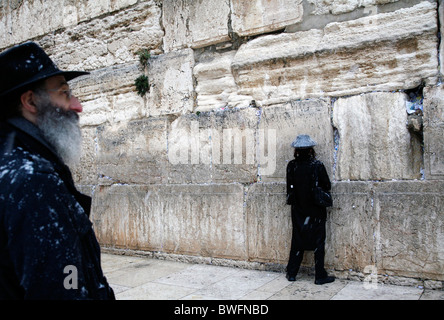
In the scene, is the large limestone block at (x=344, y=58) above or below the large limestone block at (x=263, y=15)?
below

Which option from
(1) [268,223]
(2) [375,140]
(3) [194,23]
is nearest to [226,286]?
(1) [268,223]

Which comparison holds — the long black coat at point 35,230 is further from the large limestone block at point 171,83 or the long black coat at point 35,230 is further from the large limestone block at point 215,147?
the large limestone block at point 171,83

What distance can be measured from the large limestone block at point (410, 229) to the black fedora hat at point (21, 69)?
334 cm

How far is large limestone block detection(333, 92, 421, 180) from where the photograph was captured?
142 inches

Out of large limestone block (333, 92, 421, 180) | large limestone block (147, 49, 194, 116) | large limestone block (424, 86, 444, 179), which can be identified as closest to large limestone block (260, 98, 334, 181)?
large limestone block (333, 92, 421, 180)

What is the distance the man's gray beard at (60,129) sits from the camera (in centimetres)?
138

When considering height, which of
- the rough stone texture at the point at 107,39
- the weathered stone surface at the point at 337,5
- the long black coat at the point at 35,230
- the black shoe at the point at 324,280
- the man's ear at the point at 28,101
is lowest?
the black shoe at the point at 324,280

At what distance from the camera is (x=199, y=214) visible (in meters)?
4.68

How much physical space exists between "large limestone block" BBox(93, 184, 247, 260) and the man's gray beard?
119 inches

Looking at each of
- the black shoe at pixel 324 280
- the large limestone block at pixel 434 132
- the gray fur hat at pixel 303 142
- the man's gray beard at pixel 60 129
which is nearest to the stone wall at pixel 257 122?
the large limestone block at pixel 434 132

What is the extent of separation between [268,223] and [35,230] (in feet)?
11.1

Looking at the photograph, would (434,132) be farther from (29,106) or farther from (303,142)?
(29,106)
